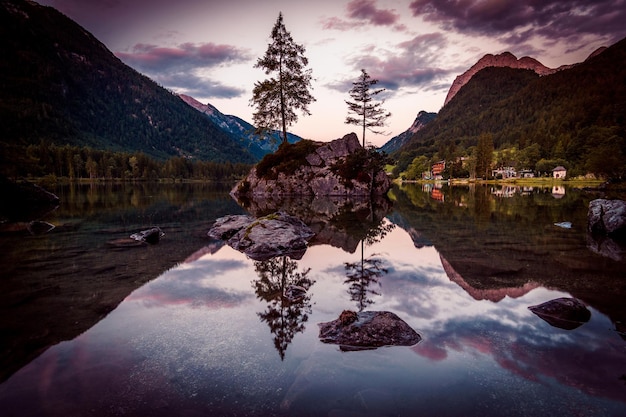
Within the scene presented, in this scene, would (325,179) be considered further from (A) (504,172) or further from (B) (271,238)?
(A) (504,172)

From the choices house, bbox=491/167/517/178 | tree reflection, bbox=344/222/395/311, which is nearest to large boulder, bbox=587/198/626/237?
tree reflection, bbox=344/222/395/311

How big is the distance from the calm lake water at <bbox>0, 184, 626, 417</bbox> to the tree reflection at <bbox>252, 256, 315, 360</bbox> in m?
0.06

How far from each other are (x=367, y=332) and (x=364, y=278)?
442 centimetres

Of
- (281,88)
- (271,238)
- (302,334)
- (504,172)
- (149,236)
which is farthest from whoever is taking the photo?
(504,172)

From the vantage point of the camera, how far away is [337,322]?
24.7 ft

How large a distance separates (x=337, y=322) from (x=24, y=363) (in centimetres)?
591

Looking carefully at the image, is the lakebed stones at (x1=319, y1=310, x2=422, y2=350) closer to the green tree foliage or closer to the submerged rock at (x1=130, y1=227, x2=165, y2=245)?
the submerged rock at (x1=130, y1=227, x2=165, y2=245)

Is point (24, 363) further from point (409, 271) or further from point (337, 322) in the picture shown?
point (409, 271)

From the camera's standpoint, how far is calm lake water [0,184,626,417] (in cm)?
500

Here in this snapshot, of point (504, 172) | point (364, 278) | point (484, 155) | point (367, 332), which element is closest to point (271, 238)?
point (364, 278)

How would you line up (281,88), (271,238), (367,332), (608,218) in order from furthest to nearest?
(281,88) → (608,218) → (271,238) → (367,332)

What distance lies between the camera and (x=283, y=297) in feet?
31.2

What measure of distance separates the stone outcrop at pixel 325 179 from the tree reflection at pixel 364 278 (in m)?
37.3

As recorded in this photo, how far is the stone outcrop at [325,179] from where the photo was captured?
53.1 metres
